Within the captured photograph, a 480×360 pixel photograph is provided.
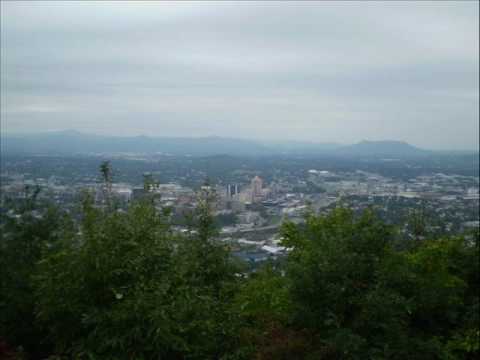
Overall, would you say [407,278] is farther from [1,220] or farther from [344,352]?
[1,220]

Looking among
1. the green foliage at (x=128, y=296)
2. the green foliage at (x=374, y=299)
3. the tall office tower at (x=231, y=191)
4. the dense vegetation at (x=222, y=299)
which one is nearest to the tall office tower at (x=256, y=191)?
the tall office tower at (x=231, y=191)

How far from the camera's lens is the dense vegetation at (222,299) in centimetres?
541

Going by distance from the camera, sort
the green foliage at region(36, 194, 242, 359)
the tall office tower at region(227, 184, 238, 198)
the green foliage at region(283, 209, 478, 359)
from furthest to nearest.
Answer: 1. the tall office tower at region(227, 184, 238, 198)
2. the green foliage at region(283, 209, 478, 359)
3. the green foliage at region(36, 194, 242, 359)

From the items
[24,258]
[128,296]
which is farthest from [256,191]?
[128,296]

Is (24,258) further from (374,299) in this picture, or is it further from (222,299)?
(374,299)

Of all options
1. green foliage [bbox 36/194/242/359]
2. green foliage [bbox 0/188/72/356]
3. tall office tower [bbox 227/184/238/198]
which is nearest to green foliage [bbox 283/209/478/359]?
green foliage [bbox 36/194/242/359]

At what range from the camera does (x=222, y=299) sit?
6871 mm

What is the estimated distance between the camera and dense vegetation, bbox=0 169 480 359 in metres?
5.41

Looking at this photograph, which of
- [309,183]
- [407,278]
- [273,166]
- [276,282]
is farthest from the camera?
[273,166]

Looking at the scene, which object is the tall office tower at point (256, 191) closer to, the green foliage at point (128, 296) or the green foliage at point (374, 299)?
the green foliage at point (374, 299)

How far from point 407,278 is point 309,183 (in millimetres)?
18870

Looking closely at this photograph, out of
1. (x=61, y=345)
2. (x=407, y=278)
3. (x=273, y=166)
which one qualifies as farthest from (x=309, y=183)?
(x=61, y=345)

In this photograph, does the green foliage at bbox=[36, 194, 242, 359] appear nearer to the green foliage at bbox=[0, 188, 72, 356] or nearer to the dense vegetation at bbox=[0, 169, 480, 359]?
the dense vegetation at bbox=[0, 169, 480, 359]

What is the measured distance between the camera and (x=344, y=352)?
5570mm
